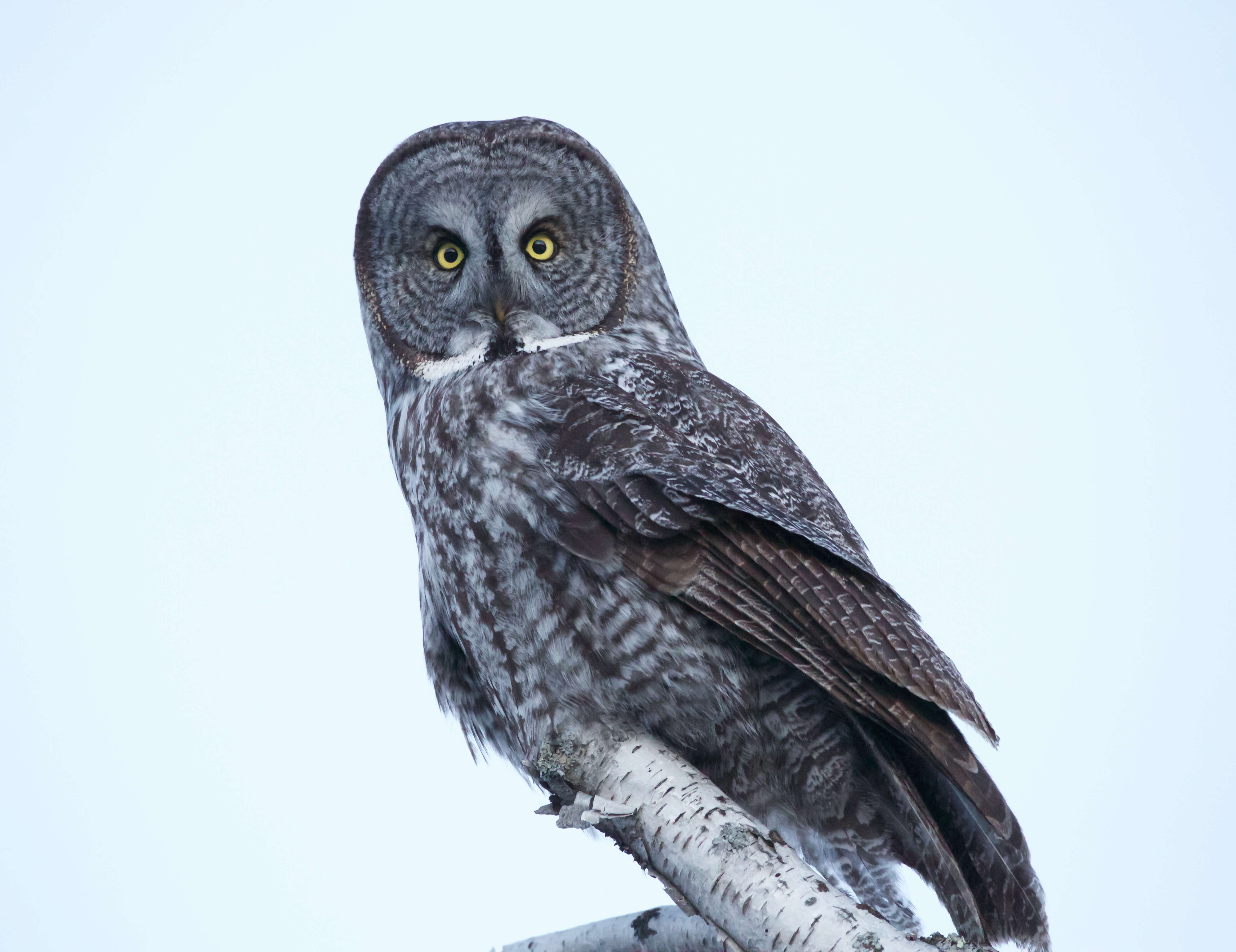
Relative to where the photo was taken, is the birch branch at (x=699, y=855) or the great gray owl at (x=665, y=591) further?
the great gray owl at (x=665, y=591)

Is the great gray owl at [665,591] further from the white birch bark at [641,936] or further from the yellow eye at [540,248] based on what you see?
the white birch bark at [641,936]

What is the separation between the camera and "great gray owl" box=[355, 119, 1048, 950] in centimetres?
280

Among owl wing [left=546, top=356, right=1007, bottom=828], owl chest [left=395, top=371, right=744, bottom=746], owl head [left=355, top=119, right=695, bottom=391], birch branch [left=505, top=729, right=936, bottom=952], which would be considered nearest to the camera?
birch branch [left=505, top=729, right=936, bottom=952]

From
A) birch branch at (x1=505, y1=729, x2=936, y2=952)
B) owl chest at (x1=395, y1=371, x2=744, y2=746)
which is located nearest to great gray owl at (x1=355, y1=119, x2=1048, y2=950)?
owl chest at (x1=395, y1=371, x2=744, y2=746)

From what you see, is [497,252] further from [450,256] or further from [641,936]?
[641,936]

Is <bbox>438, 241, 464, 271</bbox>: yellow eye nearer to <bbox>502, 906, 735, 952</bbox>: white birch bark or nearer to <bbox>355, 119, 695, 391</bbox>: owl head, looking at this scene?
<bbox>355, 119, 695, 391</bbox>: owl head

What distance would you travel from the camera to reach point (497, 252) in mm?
3461

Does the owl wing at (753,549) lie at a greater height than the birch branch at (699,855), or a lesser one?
greater

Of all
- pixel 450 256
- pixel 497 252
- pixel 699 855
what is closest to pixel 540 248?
pixel 497 252

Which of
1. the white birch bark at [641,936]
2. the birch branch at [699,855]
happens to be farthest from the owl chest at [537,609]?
the white birch bark at [641,936]

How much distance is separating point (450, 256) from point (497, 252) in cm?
19

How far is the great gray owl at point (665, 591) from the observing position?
2801mm

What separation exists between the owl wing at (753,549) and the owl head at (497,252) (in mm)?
378

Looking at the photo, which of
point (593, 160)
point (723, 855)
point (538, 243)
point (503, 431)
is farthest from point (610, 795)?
point (593, 160)
